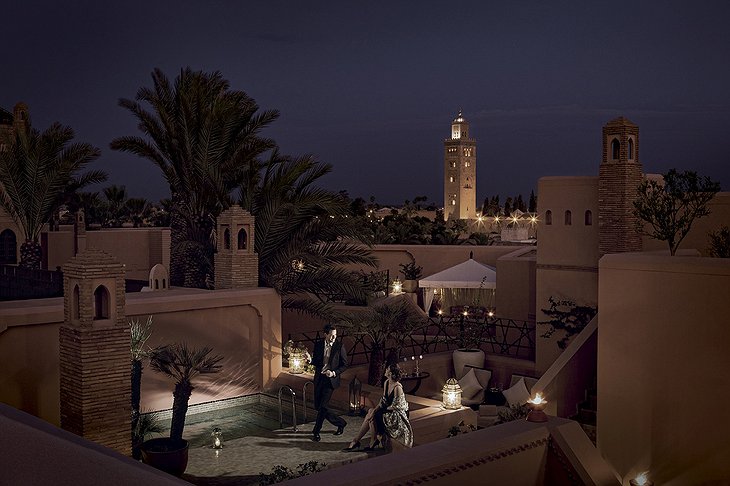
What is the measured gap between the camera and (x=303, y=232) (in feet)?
53.7

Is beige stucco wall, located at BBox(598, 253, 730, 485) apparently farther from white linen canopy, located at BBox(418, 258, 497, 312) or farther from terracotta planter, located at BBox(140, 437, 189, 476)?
white linen canopy, located at BBox(418, 258, 497, 312)

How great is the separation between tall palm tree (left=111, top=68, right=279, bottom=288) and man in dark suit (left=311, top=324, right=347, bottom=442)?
5682 mm

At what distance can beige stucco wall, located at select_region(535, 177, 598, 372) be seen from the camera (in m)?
16.5

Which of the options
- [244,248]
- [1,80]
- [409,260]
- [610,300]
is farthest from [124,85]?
[610,300]

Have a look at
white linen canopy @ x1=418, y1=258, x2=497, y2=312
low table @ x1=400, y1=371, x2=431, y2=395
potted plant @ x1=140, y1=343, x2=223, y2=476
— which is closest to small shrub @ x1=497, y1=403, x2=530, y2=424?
low table @ x1=400, y1=371, x2=431, y2=395

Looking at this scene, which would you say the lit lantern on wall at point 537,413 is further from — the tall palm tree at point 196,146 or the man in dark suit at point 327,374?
the tall palm tree at point 196,146

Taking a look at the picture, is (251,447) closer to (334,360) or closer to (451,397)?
(334,360)

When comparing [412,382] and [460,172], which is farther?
[460,172]

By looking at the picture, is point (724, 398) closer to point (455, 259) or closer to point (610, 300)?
point (610, 300)

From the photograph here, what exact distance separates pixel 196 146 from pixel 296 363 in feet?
17.6

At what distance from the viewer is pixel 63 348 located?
1025 cm

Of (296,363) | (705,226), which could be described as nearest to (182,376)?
(296,363)

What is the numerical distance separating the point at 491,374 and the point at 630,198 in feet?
16.1

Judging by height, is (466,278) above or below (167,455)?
above
